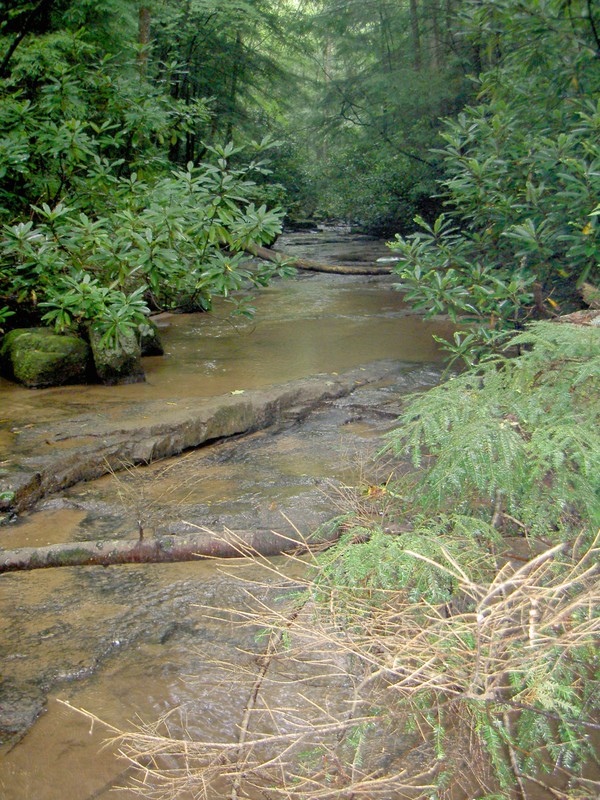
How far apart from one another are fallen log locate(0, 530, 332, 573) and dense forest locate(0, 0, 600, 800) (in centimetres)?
42

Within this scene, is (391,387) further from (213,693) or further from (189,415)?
(213,693)

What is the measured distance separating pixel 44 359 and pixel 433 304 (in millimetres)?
3412

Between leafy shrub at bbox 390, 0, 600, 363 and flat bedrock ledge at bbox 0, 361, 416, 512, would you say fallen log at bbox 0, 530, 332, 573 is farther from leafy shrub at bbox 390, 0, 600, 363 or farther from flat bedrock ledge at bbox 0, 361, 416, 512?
leafy shrub at bbox 390, 0, 600, 363

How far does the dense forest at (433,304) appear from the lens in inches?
72.7

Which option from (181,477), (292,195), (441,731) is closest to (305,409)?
(181,477)

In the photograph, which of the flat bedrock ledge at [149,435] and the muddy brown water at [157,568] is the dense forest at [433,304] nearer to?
the muddy brown water at [157,568]

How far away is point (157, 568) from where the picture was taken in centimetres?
354

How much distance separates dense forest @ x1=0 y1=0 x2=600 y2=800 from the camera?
185cm

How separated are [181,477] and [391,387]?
2.60 m

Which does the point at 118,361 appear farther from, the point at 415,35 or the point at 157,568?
the point at 415,35

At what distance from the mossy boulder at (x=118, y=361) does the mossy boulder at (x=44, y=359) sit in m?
0.15

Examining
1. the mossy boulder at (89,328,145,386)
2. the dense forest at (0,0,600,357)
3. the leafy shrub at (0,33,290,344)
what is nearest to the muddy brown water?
the mossy boulder at (89,328,145,386)

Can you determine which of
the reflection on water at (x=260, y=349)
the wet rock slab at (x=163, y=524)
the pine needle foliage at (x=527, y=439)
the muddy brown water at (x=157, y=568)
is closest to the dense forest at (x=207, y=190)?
the reflection on water at (x=260, y=349)

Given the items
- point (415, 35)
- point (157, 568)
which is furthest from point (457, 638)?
point (415, 35)
